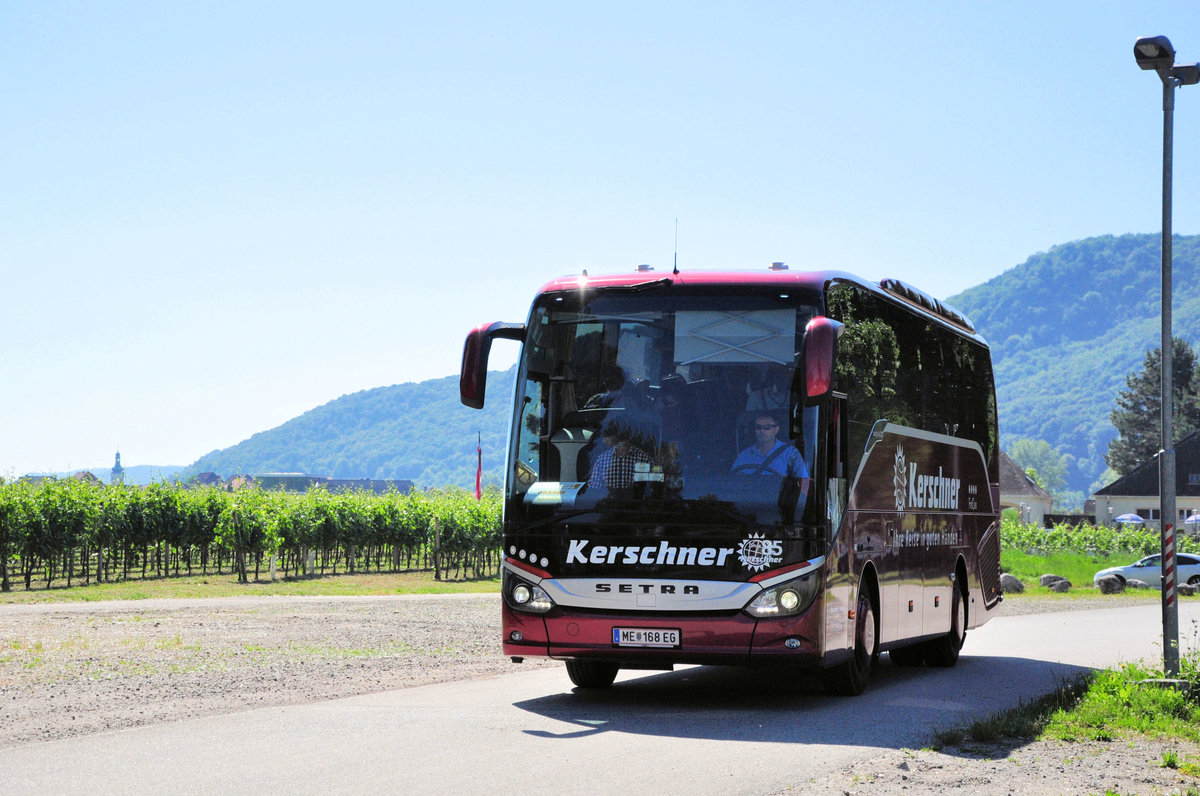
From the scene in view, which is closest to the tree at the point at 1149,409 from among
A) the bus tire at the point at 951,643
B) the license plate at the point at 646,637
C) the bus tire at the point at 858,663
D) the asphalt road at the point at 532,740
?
the bus tire at the point at 951,643

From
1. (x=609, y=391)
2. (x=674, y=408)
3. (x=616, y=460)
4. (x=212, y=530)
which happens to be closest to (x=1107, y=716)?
(x=674, y=408)

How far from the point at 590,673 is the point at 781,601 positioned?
8.42 ft

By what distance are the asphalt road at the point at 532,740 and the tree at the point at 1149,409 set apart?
107008mm

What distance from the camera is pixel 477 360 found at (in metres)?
11.4

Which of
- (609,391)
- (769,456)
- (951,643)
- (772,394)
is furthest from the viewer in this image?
(951,643)

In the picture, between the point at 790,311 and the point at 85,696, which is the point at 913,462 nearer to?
the point at 790,311

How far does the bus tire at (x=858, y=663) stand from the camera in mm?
12266

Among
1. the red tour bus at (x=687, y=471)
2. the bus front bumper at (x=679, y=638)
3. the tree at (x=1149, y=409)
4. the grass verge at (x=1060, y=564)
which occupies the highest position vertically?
the tree at (x=1149, y=409)

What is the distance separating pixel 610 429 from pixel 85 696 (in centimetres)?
495

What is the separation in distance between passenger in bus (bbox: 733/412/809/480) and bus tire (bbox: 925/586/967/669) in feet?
20.3

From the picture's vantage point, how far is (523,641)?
11.4 metres

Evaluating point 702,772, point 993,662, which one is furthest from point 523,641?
point 993,662

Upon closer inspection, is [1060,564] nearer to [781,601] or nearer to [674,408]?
[781,601]

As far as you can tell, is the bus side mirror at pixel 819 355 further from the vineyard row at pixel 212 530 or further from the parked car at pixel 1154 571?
the parked car at pixel 1154 571
